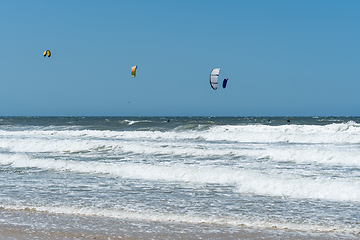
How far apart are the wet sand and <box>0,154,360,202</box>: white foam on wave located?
2.61 metres

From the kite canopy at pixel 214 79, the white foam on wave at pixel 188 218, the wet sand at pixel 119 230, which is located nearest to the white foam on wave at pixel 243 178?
the white foam on wave at pixel 188 218

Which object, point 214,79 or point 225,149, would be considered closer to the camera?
point 225,149

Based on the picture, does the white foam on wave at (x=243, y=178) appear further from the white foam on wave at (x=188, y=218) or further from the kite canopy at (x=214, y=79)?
the kite canopy at (x=214, y=79)

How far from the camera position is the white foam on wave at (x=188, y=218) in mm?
5344

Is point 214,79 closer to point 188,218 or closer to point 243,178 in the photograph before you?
point 243,178

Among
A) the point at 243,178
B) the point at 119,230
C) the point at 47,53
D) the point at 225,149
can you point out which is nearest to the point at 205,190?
the point at 243,178

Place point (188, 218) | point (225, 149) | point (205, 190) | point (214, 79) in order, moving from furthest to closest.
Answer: point (214, 79), point (225, 149), point (205, 190), point (188, 218)

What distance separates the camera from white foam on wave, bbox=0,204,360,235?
534 centimetres

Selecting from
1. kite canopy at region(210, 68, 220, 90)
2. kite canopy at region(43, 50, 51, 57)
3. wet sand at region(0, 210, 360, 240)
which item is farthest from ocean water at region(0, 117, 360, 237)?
kite canopy at region(43, 50, 51, 57)

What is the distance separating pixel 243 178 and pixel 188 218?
349cm

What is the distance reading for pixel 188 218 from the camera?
5.91 metres

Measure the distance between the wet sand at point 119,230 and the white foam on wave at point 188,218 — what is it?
0.18 meters

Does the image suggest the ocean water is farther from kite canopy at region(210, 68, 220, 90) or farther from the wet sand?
kite canopy at region(210, 68, 220, 90)

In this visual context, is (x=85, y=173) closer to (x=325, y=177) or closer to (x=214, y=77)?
(x=325, y=177)
